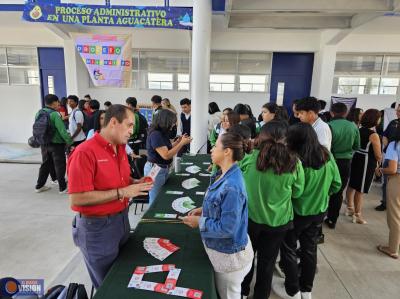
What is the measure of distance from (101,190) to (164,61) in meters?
6.81

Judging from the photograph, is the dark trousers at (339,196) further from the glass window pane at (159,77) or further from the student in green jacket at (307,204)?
the glass window pane at (159,77)

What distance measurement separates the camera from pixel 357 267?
98.5 inches

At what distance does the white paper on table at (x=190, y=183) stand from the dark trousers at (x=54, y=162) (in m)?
2.62

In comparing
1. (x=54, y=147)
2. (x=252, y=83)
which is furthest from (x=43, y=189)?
(x=252, y=83)

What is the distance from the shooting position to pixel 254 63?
7.50 metres

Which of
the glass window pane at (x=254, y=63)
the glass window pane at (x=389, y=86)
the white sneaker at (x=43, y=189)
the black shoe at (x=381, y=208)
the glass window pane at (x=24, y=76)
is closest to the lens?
the black shoe at (x=381, y=208)

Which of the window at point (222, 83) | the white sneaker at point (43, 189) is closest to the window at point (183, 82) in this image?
the window at point (222, 83)

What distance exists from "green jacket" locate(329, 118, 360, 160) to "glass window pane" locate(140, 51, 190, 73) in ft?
17.4

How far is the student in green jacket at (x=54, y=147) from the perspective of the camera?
3932 millimetres

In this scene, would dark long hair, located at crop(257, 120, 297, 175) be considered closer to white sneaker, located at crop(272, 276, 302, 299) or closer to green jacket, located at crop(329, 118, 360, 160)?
white sneaker, located at crop(272, 276, 302, 299)

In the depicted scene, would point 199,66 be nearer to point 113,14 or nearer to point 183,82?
point 113,14

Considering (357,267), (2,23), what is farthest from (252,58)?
(2,23)

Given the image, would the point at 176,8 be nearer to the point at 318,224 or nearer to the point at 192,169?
the point at 192,169

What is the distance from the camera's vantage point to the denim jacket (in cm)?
121
